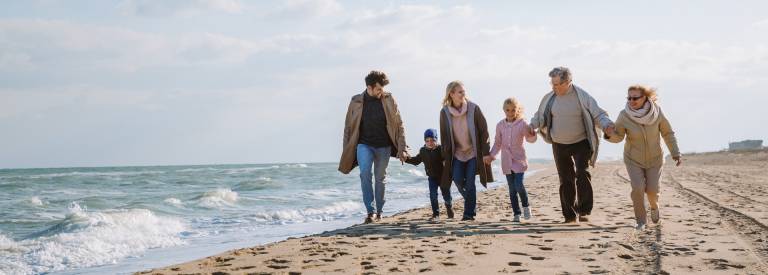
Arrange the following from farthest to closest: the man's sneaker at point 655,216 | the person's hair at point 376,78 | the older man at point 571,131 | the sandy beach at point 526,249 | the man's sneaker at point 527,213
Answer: the man's sneaker at point 527,213 < the person's hair at point 376,78 < the older man at point 571,131 < the man's sneaker at point 655,216 < the sandy beach at point 526,249

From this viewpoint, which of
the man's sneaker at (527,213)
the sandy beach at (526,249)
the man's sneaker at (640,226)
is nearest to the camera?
the sandy beach at (526,249)

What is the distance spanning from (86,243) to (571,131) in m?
5.96

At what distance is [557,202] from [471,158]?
3.72 m

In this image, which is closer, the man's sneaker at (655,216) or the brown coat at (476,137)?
the man's sneaker at (655,216)

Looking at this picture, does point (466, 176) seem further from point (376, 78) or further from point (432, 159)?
point (376, 78)

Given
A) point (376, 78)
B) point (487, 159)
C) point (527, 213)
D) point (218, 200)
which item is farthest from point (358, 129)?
point (218, 200)

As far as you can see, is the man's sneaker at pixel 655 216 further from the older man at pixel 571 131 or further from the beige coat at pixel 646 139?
the older man at pixel 571 131

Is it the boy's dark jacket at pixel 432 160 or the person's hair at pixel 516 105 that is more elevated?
the person's hair at pixel 516 105

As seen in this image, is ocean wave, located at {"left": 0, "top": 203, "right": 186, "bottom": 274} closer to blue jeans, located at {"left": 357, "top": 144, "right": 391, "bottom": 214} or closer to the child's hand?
blue jeans, located at {"left": 357, "top": 144, "right": 391, "bottom": 214}

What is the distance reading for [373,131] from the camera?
25.3ft

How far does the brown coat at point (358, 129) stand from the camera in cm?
768

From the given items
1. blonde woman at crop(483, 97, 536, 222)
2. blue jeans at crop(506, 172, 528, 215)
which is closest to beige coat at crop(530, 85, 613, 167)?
blonde woman at crop(483, 97, 536, 222)

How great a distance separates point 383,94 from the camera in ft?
25.1

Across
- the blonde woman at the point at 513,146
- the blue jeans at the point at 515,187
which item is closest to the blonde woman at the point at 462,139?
the blonde woman at the point at 513,146
